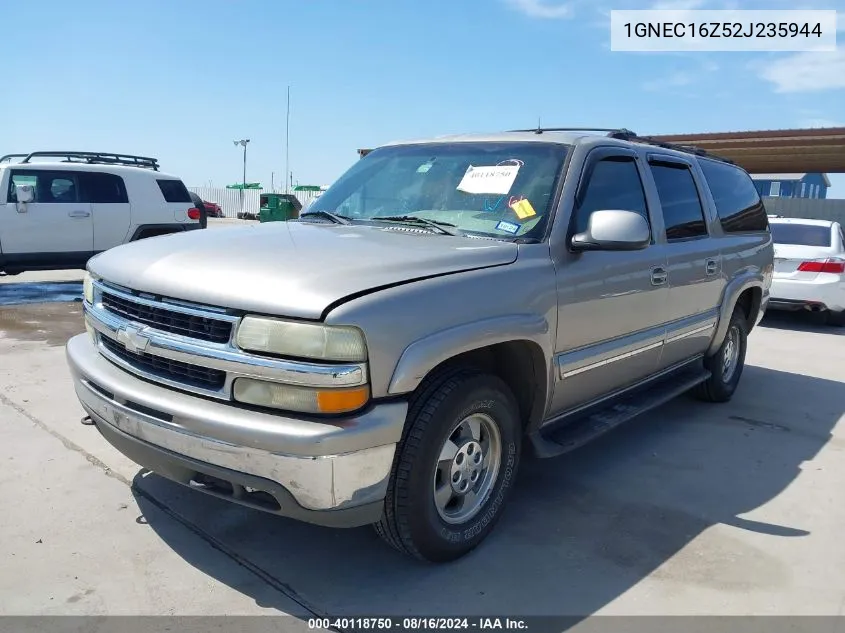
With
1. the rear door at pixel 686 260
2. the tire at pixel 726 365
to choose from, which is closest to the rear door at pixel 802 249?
the tire at pixel 726 365

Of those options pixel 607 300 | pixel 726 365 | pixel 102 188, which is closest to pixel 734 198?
pixel 726 365

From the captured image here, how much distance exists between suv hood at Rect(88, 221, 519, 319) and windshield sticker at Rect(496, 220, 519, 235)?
0.14 m

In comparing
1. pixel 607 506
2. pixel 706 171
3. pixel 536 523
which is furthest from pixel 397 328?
pixel 706 171

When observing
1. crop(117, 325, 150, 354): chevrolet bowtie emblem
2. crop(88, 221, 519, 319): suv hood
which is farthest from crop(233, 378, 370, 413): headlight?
crop(117, 325, 150, 354): chevrolet bowtie emblem

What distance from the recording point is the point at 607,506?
3.75 metres

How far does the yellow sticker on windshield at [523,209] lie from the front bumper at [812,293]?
22.9 feet

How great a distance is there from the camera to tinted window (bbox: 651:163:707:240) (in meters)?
4.48

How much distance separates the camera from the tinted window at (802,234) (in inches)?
375

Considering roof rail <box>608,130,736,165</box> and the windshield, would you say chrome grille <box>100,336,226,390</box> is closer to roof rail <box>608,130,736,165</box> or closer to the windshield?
the windshield

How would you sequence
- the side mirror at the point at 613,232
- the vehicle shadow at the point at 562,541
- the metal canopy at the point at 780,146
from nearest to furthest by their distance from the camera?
1. the vehicle shadow at the point at 562,541
2. the side mirror at the point at 613,232
3. the metal canopy at the point at 780,146

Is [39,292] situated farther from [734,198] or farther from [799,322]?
[799,322]

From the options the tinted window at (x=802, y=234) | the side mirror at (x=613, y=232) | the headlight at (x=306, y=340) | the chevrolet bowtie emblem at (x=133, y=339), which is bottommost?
the chevrolet bowtie emblem at (x=133, y=339)

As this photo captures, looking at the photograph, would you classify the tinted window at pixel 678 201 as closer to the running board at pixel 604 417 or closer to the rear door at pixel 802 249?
the running board at pixel 604 417

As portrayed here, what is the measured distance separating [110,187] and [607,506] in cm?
997
